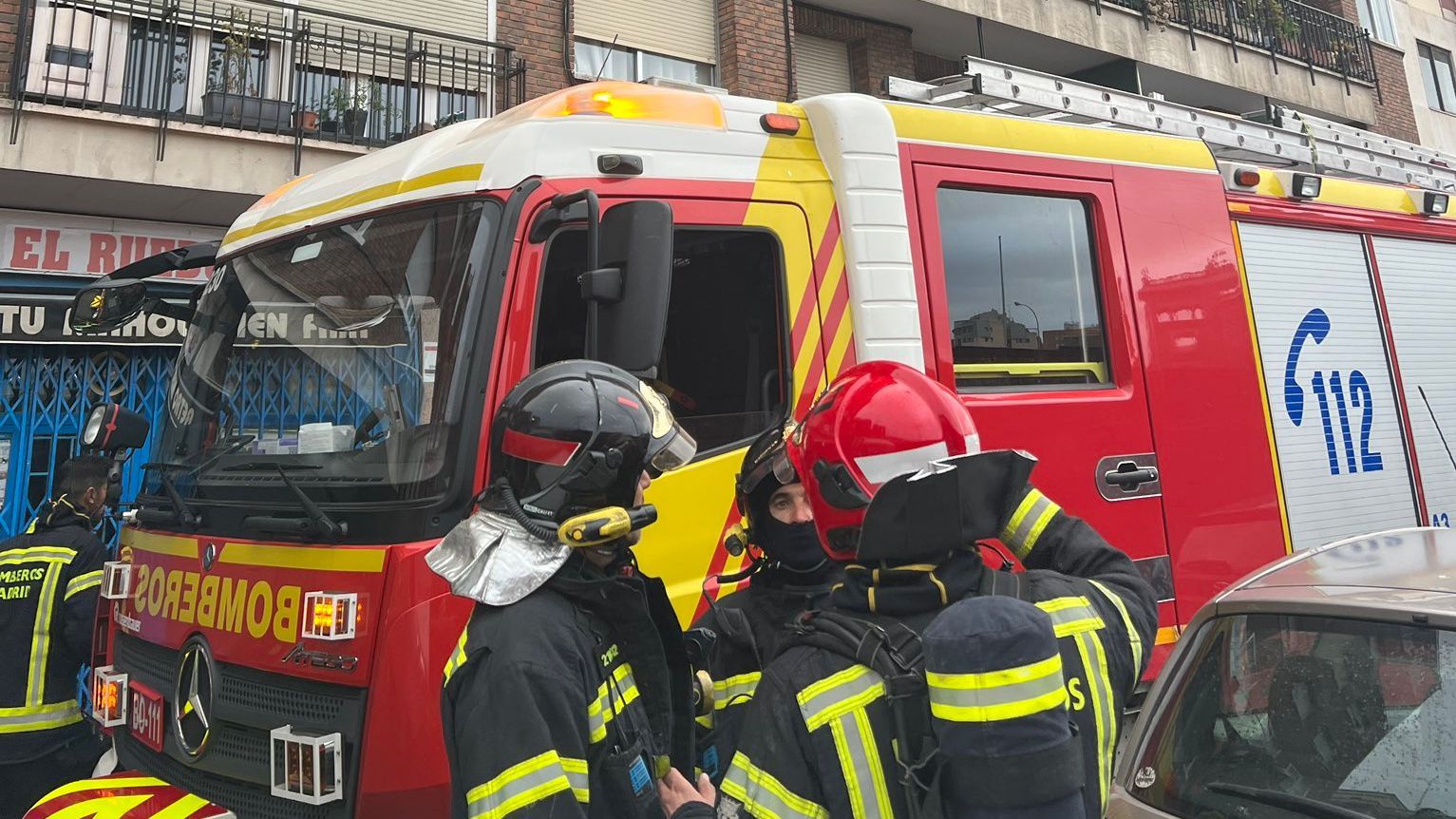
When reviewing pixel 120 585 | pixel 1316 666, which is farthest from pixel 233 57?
pixel 1316 666

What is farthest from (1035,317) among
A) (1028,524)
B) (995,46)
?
(995,46)

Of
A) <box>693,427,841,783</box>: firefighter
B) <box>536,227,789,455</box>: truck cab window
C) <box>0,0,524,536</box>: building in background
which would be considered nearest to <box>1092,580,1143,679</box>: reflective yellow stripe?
<box>693,427,841,783</box>: firefighter

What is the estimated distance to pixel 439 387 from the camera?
2.69 m

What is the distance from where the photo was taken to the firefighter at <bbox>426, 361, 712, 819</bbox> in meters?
1.61

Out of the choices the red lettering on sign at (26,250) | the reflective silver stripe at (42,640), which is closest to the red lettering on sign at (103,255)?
the red lettering on sign at (26,250)

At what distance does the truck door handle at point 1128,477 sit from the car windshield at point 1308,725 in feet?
4.07

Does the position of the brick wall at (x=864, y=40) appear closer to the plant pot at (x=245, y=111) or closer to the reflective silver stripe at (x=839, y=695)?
the plant pot at (x=245, y=111)

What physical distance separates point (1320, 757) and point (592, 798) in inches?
58.2

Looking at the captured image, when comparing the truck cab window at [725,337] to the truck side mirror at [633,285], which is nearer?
the truck side mirror at [633,285]

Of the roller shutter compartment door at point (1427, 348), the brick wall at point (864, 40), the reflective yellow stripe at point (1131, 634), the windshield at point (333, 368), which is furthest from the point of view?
the brick wall at point (864, 40)

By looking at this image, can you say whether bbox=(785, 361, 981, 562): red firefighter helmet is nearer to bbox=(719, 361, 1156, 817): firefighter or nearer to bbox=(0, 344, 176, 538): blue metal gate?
bbox=(719, 361, 1156, 817): firefighter

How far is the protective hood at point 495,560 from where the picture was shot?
176 cm

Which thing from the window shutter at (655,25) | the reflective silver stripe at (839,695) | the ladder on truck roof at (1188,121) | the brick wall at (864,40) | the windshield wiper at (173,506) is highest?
the brick wall at (864,40)

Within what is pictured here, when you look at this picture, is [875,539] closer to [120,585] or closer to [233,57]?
[120,585]
